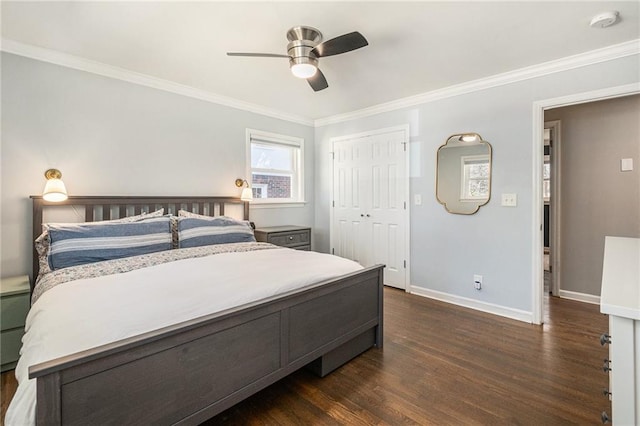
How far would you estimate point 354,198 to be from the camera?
181 inches

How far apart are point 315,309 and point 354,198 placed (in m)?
2.77

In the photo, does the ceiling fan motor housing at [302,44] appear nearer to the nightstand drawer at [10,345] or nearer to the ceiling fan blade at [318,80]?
the ceiling fan blade at [318,80]

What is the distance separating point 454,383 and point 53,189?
344 cm

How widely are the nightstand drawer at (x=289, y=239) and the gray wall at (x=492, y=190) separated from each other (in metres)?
1.49

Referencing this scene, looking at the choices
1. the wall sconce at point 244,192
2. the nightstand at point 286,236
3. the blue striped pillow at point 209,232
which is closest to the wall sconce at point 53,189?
the blue striped pillow at point 209,232

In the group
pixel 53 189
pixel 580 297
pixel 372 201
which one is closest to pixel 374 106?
pixel 372 201

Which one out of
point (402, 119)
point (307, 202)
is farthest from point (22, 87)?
point (402, 119)

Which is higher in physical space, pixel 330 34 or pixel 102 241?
pixel 330 34

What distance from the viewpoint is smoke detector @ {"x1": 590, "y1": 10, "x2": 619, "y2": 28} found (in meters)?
2.11

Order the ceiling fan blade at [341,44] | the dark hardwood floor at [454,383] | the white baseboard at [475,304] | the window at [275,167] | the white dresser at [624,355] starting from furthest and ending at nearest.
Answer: the window at [275,167] < the white baseboard at [475,304] < the ceiling fan blade at [341,44] < the dark hardwood floor at [454,383] < the white dresser at [624,355]

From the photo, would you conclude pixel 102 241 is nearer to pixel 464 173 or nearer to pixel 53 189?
pixel 53 189

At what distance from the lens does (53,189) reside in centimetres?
255

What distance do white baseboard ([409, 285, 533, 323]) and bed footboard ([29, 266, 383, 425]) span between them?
185cm

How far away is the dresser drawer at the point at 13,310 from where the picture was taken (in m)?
2.18
